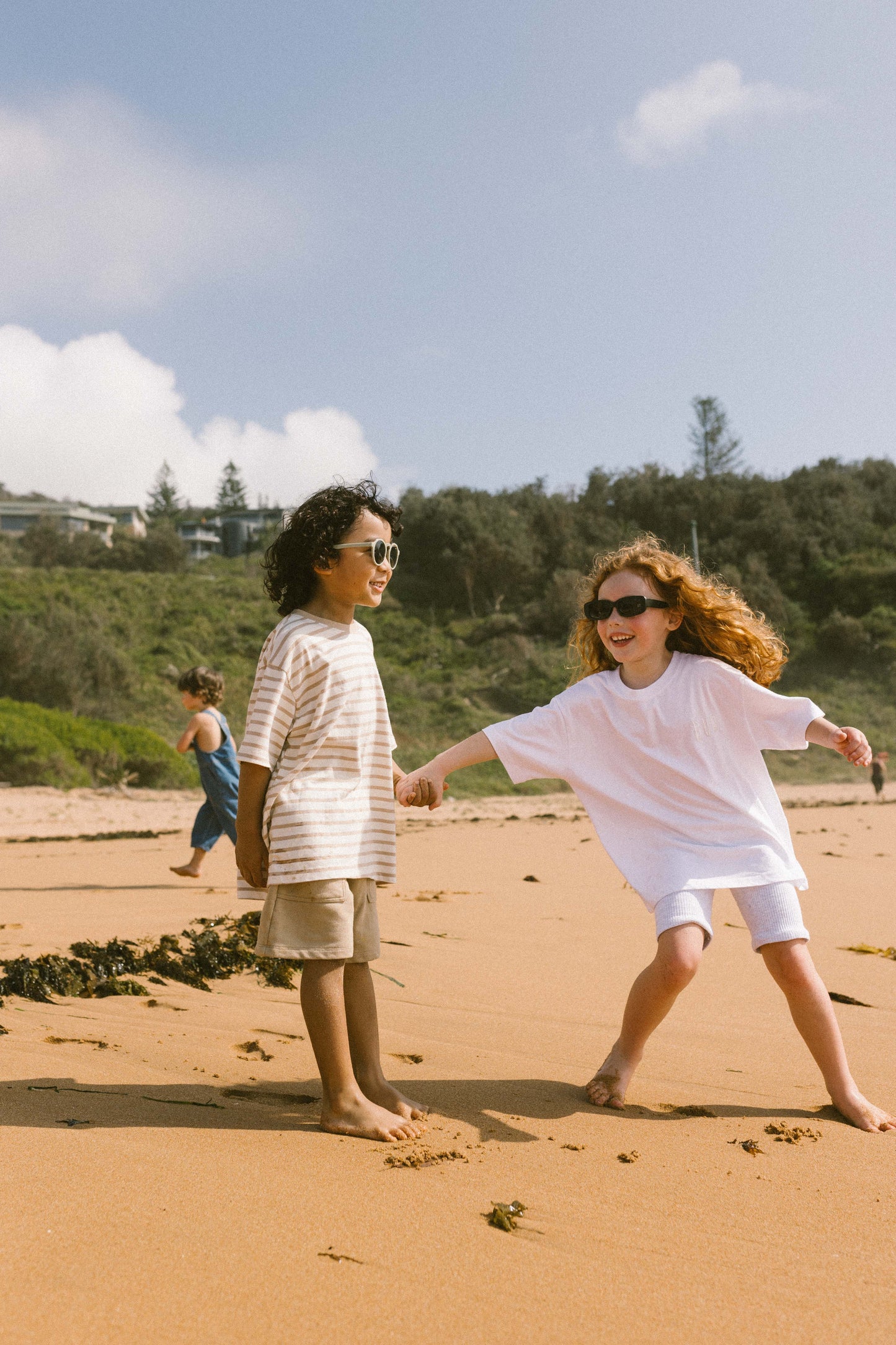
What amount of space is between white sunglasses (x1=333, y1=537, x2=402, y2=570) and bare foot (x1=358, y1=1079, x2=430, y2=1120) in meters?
1.41

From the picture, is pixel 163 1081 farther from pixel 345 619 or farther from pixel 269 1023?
pixel 345 619

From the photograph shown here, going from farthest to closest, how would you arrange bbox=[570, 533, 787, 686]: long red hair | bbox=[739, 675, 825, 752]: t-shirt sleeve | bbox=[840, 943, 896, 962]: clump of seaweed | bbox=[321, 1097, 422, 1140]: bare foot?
bbox=[840, 943, 896, 962]: clump of seaweed
bbox=[570, 533, 787, 686]: long red hair
bbox=[739, 675, 825, 752]: t-shirt sleeve
bbox=[321, 1097, 422, 1140]: bare foot

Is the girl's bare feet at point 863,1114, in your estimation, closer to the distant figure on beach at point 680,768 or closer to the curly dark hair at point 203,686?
the distant figure on beach at point 680,768

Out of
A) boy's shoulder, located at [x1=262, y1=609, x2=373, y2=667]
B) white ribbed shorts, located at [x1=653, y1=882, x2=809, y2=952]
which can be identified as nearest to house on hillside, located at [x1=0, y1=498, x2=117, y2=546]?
boy's shoulder, located at [x1=262, y1=609, x2=373, y2=667]

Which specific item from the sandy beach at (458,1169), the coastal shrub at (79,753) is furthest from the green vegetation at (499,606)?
the sandy beach at (458,1169)

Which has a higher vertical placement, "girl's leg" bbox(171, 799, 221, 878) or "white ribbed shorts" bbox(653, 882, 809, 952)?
"white ribbed shorts" bbox(653, 882, 809, 952)

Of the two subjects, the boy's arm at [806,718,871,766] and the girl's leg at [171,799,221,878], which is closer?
the boy's arm at [806,718,871,766]

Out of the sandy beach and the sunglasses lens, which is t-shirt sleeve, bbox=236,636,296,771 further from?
the sunglasses lens

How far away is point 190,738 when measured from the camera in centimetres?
734

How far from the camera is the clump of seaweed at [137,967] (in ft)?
13.4

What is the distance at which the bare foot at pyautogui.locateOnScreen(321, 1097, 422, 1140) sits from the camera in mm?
2650

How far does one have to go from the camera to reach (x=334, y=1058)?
2.72 meters

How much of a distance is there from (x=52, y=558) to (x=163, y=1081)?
45.5 meters

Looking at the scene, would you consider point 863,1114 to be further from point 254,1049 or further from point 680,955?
point 254,1049
